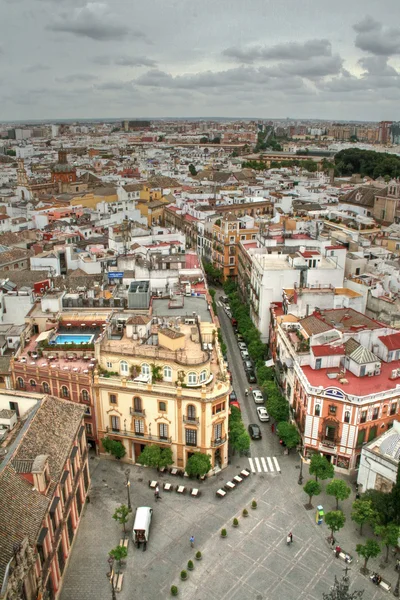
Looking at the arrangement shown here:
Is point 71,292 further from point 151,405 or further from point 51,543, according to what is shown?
point 51,543

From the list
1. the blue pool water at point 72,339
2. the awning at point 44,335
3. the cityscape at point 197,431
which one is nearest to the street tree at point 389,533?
the cityscape at point 197,431

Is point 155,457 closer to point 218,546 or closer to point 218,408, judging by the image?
point 218,408

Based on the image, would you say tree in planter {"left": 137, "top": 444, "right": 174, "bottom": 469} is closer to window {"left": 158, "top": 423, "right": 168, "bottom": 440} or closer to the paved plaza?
window {"left": 158, "top": 423, "right": 168, "bottom": 440}

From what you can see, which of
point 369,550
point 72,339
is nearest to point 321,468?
point 369,550

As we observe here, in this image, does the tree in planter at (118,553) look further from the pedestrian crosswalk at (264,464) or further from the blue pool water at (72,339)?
the blue pool water at (72,339)

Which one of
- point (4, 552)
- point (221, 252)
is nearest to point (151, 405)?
point (4, 552)
